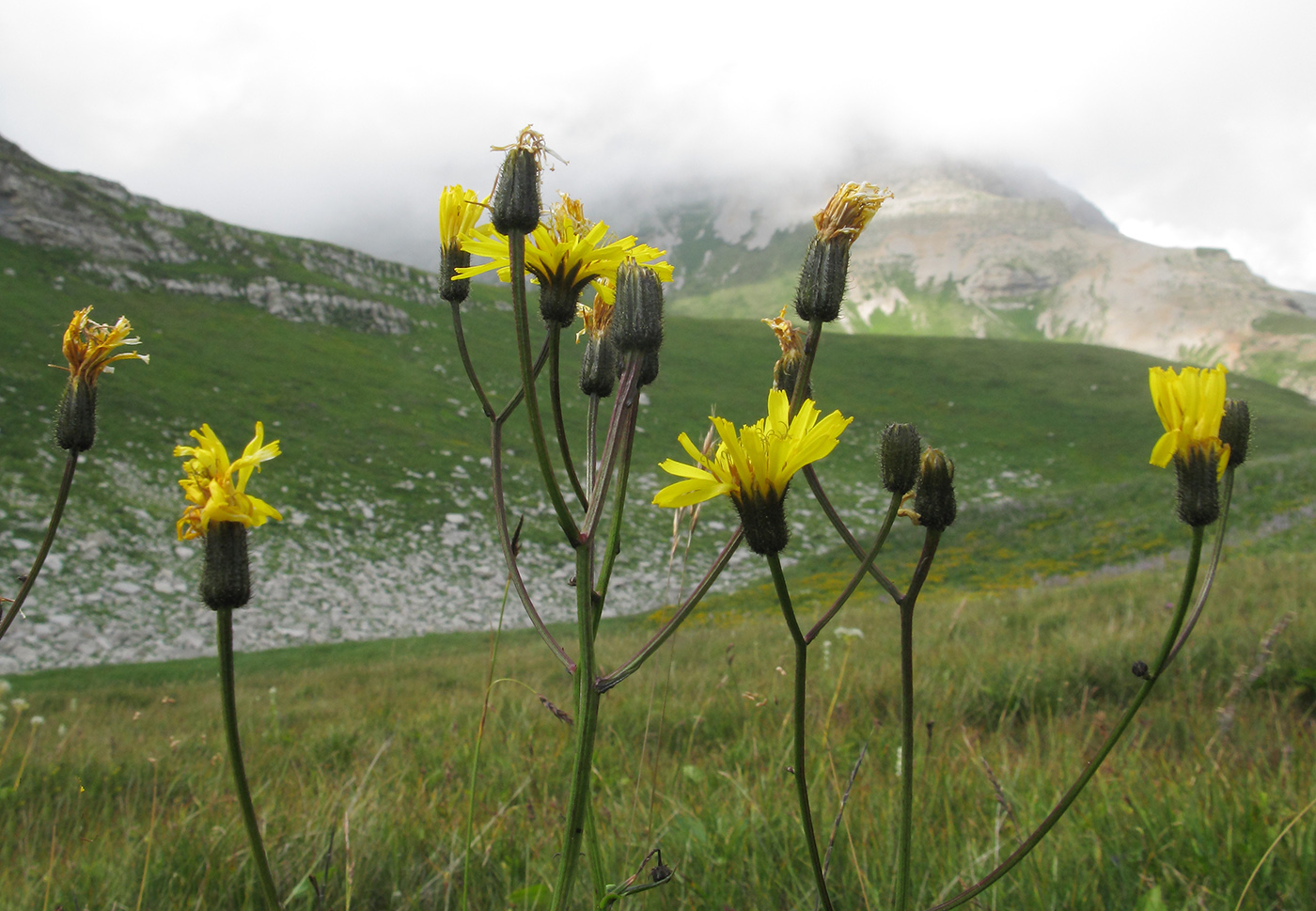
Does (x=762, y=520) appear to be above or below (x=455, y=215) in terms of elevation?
below

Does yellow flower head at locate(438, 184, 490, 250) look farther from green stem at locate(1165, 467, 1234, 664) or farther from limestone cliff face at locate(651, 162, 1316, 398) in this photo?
limestone cliff face at locate(651, 162, 1316, 398)

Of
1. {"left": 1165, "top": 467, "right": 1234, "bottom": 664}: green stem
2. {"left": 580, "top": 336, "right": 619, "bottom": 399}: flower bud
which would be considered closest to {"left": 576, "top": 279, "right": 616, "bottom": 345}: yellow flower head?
{"left": 580, "top": 336, "right": 619, "bottom": 399}: flower bud

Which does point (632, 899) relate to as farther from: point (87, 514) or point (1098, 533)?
point (1098, 533)

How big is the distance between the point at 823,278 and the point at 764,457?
1.57 ft

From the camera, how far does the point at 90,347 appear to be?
59.4 inches

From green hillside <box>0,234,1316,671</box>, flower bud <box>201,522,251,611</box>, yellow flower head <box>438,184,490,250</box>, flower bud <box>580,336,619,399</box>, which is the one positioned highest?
yellow flower head <box>438,184,490,250</box>

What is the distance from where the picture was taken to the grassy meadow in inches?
79.0

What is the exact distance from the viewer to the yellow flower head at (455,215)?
63.6 inches

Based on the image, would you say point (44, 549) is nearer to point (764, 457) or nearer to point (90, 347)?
point (90, 347)

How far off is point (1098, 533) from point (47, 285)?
3689 centimetres

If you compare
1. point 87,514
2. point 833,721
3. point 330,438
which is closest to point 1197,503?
point 833,721

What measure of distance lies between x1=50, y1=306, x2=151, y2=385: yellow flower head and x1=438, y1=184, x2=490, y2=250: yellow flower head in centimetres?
65

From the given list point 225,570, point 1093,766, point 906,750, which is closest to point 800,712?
point 906,750

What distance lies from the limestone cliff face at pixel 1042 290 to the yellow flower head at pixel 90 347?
114m
